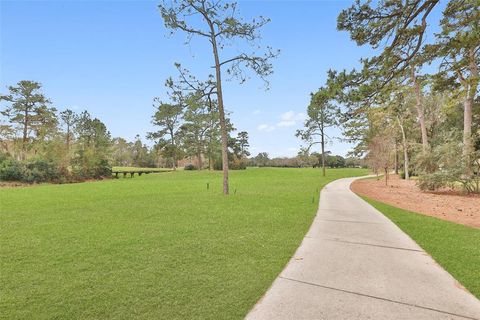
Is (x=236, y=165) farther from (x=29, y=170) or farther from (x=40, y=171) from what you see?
(x=29, y=170)

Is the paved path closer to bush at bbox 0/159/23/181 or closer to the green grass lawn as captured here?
the green grass lawn

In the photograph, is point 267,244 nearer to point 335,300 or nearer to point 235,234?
point 235,234

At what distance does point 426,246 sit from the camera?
18.1 feet

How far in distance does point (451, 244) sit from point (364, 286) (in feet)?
11.1

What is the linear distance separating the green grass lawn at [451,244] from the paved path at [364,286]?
19 centimetres

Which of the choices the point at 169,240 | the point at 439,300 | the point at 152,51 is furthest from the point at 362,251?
the point at 152,51

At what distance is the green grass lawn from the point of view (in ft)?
13.3

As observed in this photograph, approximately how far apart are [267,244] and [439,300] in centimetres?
288

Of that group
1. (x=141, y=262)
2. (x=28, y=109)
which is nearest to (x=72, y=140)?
(x=28, y=109)

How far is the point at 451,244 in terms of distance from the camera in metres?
5.69

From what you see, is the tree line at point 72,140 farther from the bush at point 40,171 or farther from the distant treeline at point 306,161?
the distant treeline at point 306,161

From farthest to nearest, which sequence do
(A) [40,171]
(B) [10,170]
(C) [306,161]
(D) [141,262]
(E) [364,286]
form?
(C) [306,161] < (A) [40,171] < (B) [10,170] < (D) [141,262] < (E) [364,286]

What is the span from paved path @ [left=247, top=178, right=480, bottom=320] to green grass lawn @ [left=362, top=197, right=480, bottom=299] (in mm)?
189

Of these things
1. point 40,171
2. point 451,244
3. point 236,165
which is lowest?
point 451,244
